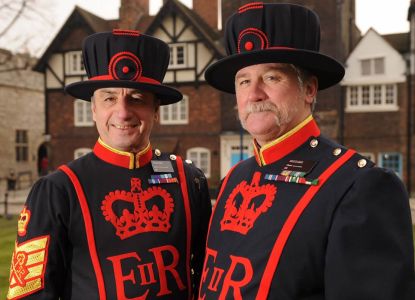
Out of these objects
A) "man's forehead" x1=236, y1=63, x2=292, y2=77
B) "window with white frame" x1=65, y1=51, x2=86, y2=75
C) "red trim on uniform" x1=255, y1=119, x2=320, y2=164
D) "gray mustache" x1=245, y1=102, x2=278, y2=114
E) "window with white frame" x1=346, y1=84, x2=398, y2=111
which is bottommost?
"red trim on uniform" x1=255, y1=119, x2=320, y2=164

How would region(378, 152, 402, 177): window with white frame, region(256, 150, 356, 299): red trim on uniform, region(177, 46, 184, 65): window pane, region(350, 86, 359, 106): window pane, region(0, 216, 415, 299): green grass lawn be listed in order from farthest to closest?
region(177, 46, 184, 65): window pane
region(350, 86, 359, 106): window pane
region(378, 152, 402, 177): window with white frame
region(0, 216, 415, 299): green grass lawn
region(256, 150, 356, 299): red trim on uniform

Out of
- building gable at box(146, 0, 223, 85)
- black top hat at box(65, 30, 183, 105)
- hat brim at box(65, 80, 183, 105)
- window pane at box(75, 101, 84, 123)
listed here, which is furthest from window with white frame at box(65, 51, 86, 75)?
black top hat at box(65, 30, 183, 105)

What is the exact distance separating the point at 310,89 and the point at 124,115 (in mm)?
1199

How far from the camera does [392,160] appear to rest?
2020 centimetres

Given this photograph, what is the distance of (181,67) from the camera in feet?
70.6

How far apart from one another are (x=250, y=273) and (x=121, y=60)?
66.7 inches

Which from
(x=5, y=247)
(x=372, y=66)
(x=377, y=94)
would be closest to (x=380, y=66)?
(x=372, y=66)

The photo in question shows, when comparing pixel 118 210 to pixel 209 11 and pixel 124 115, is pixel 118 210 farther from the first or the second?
pixel 209 11

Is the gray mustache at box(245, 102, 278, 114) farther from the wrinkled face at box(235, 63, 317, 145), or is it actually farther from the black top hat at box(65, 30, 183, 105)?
the black top hat at box(65, 30, 183, 105)

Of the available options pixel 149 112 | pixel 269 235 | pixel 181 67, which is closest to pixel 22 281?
pixel 149 112

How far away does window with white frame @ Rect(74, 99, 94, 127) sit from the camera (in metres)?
23.2

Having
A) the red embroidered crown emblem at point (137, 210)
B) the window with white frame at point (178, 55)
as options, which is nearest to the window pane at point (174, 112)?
the window with white frame at point (178, 55)

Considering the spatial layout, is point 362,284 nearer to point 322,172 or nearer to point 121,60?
point 322,172

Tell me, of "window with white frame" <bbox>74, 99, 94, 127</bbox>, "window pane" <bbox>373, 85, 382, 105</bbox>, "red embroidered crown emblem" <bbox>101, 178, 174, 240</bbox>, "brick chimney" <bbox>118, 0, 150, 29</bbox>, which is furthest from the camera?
"brick chimney" <bbox>118, 0, 150, 29</bbox>
